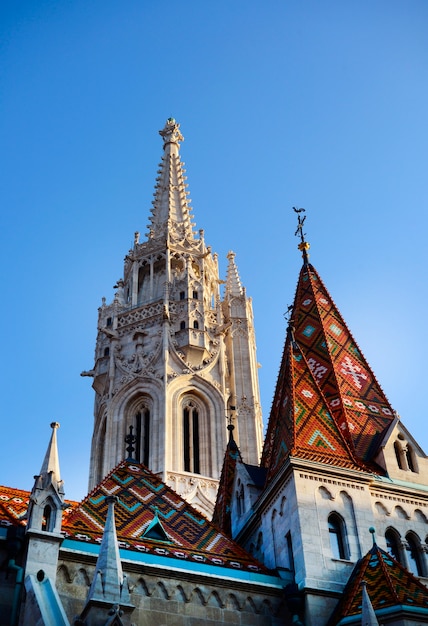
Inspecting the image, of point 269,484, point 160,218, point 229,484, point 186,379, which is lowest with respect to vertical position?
point 269,484

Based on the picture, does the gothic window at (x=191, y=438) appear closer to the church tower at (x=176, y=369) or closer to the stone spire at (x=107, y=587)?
the church tower at (x=176, y=369)

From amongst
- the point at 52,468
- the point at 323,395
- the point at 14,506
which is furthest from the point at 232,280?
the point at 52,468

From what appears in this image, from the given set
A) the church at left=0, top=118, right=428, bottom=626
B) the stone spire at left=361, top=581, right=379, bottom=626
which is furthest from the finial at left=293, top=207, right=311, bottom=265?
the stone spire at left=361, top=581, right=379, bottom=626

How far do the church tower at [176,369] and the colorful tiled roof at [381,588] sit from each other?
14992 mm

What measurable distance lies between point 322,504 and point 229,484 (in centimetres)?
493

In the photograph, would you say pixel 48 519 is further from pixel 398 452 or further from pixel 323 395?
pixel 398 452

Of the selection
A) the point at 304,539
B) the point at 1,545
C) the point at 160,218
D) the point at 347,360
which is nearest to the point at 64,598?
the point at 1,545

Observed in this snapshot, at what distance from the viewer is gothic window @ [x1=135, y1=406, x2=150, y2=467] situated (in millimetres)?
31864

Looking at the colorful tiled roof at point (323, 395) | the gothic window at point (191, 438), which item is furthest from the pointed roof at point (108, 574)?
the gothic window at point (191, 438)

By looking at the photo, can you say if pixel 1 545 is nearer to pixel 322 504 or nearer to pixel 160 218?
pixel 322 504

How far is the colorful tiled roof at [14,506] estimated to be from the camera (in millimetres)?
14711

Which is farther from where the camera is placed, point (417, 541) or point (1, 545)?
point (417, 541)

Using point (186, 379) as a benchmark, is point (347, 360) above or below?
below

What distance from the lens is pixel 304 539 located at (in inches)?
619
